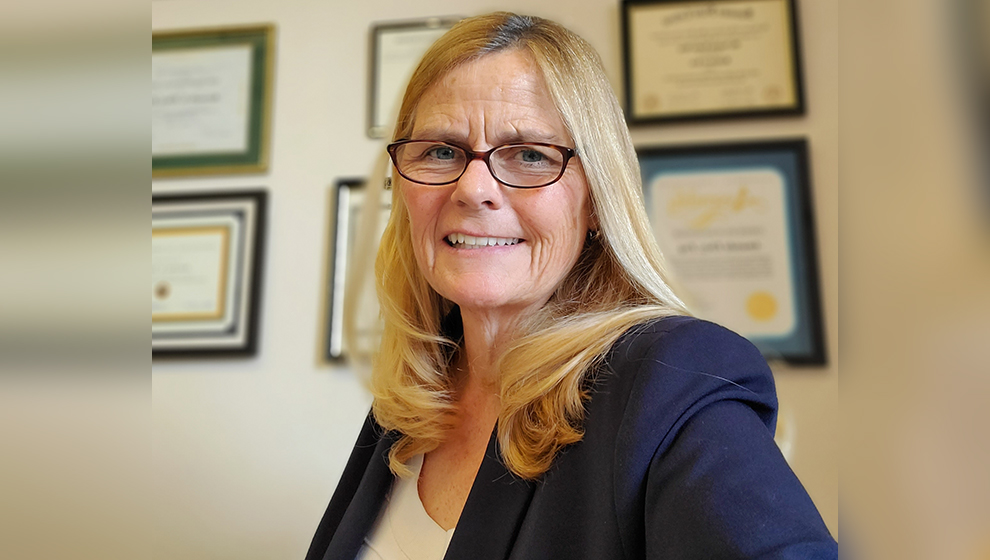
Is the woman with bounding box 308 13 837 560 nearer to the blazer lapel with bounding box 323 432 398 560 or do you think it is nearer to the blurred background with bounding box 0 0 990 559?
the blazer lapel with bounding box 323 432 398 560

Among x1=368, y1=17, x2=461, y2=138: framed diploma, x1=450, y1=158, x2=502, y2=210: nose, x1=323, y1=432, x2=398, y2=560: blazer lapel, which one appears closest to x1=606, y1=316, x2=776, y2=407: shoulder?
x1=450, y1=158, x2=502, y2=210: nose

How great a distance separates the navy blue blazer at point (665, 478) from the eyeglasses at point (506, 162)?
0.21 metres

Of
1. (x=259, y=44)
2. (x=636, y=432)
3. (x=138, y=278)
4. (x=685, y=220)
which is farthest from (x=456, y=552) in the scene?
(x=259, y=44)

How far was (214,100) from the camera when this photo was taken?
1848mm

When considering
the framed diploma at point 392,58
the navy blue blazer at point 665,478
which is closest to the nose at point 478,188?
the navy blue blazer at point 665,478

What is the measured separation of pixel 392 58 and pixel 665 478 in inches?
58.9

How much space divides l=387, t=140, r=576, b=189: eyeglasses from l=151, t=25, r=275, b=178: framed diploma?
1.10m

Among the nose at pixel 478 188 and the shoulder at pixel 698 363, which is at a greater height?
the nose at pixel 478 188

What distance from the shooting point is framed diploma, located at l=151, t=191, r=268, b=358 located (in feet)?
5.67

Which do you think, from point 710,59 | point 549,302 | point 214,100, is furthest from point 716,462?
point 214,100

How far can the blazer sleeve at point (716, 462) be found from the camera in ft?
1.32

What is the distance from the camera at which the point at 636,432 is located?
20.5 inches

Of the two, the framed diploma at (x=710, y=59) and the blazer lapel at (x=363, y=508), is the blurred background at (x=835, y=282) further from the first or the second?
the framed diploma at (x=710, y=59)

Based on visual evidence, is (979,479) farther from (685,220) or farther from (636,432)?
(685,220)
